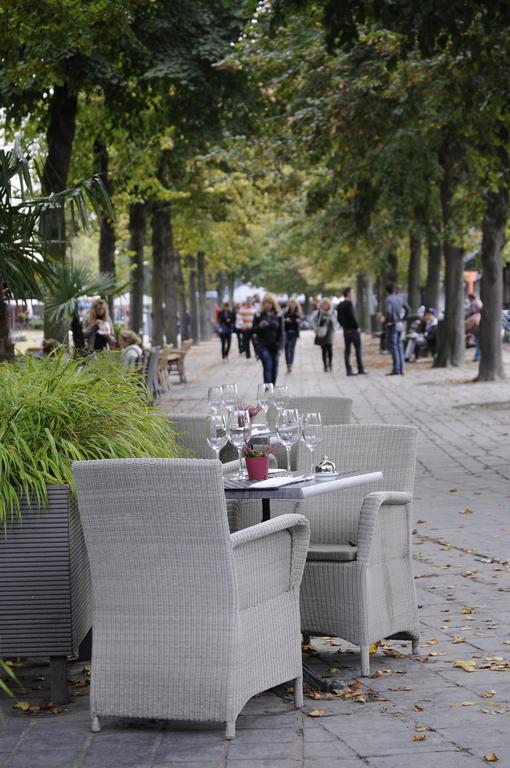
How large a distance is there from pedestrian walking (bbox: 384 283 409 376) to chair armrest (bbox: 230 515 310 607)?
81.3 ft

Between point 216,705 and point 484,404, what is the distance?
53.9ft

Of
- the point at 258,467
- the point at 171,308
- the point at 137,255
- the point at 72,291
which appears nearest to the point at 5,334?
the point at 72,291

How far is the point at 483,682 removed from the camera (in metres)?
5.93

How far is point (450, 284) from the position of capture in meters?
30.3

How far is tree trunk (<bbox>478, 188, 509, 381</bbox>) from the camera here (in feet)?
81.6

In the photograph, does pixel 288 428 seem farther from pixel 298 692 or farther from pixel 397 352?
pixel 397 352

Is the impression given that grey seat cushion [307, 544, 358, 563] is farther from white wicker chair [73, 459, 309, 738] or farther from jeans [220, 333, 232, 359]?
jeans [220, 333, 232, 359]

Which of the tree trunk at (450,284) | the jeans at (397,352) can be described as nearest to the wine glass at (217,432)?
the tree trunk at (450,284)

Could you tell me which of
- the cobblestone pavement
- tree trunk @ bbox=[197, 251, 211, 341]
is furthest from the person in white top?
tree trunk @ bbox=[197, 251, 211, 341]

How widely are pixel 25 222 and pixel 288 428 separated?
4612 millimetres

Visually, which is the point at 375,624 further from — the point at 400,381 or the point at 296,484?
the point at 400,381

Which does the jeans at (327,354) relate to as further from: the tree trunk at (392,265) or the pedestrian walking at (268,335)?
the tree trunk at (392,265)

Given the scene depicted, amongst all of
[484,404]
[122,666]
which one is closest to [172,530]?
[122,666]

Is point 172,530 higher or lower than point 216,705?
higher
